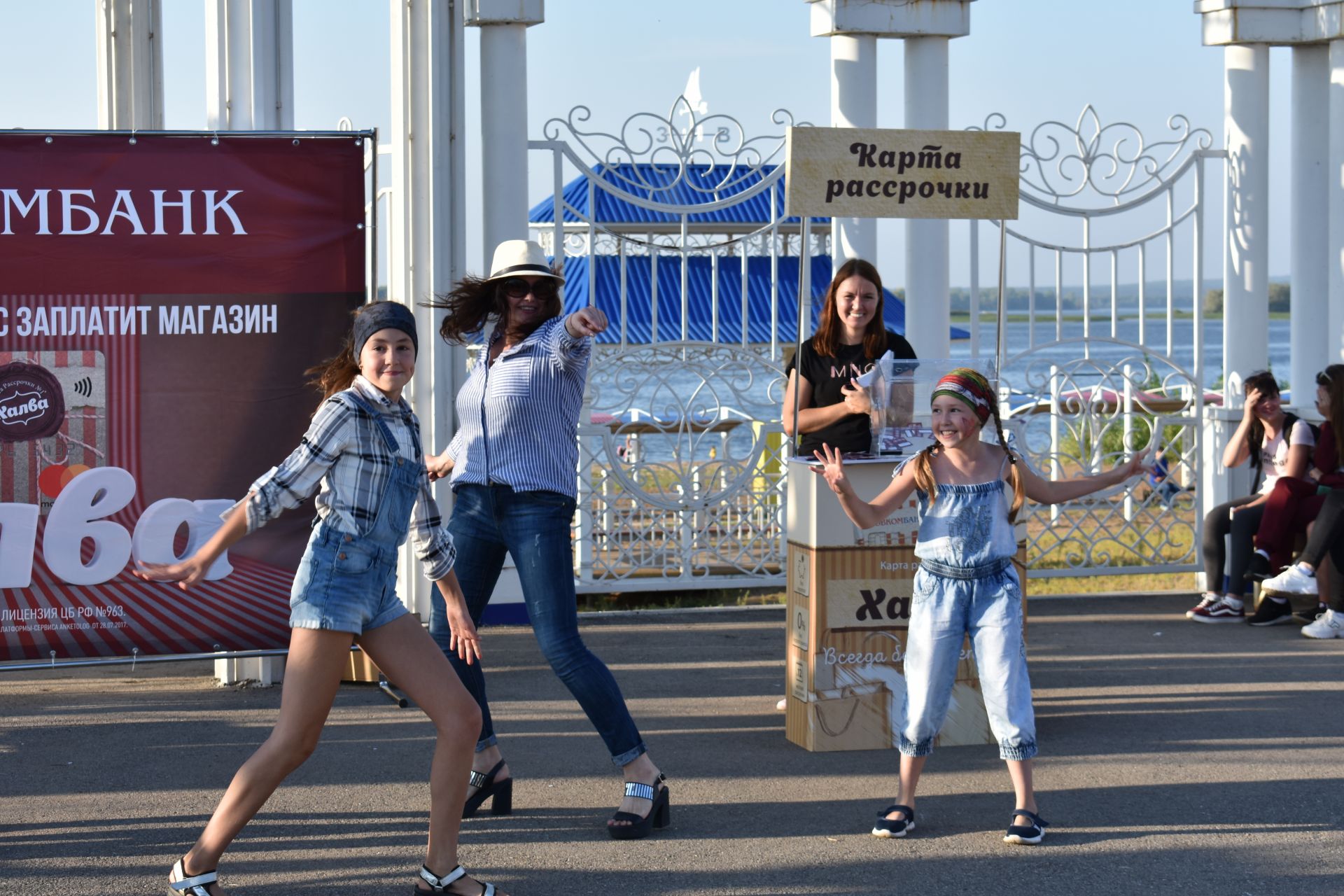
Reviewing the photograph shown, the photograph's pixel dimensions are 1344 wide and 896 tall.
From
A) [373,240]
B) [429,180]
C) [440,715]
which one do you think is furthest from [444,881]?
[429,180]

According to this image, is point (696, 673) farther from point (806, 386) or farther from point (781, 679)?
point (806, 386)

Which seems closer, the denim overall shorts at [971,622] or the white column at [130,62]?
the denim overall shorts at [971,622]

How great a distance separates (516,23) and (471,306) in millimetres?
4090

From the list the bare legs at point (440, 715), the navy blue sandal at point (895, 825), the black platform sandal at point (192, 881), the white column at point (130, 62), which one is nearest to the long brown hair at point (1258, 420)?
the navy blue sandal at point (895, 825)

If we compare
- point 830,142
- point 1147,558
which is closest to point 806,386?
point 830,142

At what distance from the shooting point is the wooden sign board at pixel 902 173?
21.4ft

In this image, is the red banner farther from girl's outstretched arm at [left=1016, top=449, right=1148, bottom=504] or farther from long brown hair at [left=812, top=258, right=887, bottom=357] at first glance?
girl's outstretched arm at [left=1016, top=449, right=1148, bottom=504]

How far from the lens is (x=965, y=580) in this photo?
5066mm

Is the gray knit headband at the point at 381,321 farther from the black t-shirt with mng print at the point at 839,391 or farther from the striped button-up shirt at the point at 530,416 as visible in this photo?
the black t-shirt with mng print at the point at 839,391

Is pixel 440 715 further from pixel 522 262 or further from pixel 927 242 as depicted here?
pixel 927 242

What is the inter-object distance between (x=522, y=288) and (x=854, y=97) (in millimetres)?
4848

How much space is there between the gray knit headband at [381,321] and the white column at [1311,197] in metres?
7.30

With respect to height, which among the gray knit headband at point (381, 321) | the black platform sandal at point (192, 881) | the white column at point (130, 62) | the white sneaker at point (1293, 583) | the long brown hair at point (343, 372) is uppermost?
the white column at point (130, 62)

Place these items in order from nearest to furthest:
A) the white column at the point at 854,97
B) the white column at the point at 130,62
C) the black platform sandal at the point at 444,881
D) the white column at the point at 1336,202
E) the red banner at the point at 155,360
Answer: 1. the black platform sandal at the point at 444,881
2. the red banner at the point at 155,360
3. the white column at the point at 130,62
4. the white column at the point at 854,97
5. the white column at the point at 1336,202
